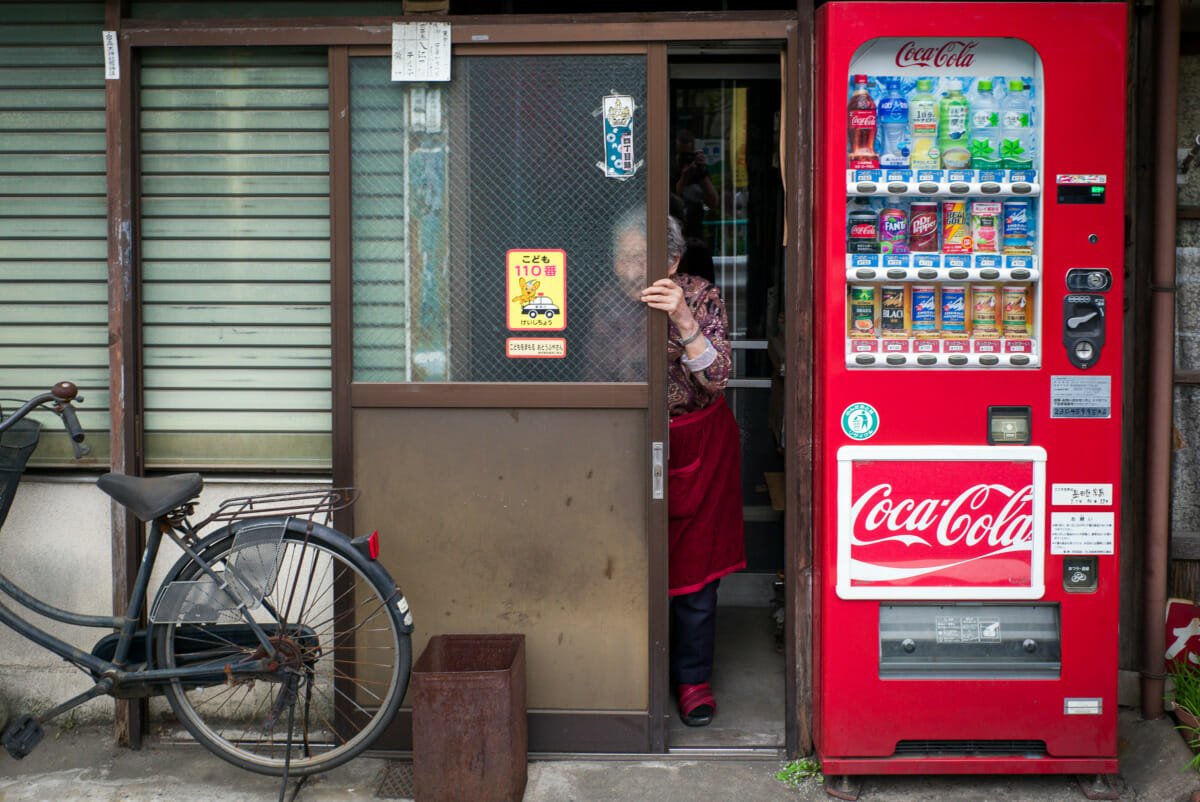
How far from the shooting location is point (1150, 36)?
4004mm

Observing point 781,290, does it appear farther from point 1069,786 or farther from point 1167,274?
point 1069,786

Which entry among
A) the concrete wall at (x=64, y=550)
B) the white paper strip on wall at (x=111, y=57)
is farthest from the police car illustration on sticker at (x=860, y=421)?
the white paper strip on wall at (x=111, y=57)

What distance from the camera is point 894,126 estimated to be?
362 cm

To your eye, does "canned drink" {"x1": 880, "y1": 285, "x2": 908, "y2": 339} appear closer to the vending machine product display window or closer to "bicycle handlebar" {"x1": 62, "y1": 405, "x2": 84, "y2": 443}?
the vending machine product display window

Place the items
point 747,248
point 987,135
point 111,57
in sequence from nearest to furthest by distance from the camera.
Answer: point 987,135 < point 111,57 < point 747,248

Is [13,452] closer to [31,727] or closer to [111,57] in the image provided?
[31,727]

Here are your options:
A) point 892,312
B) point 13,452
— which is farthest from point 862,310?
point 13,452

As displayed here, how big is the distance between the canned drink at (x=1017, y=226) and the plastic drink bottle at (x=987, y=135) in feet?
0.50

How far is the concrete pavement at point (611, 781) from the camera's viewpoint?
3.74 meters

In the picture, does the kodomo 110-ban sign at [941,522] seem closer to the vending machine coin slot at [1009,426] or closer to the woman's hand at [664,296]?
the vending machine coin slot at [1009,426]

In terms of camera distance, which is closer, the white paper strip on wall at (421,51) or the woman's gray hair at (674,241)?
the white paper strip on wall at (421,51)

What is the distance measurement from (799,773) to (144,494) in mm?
2623

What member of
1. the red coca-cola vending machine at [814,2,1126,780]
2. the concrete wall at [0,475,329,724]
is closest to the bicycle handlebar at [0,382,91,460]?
the concrete wall at [0,475,329,724]

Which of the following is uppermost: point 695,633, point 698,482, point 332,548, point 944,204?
point 944,204
